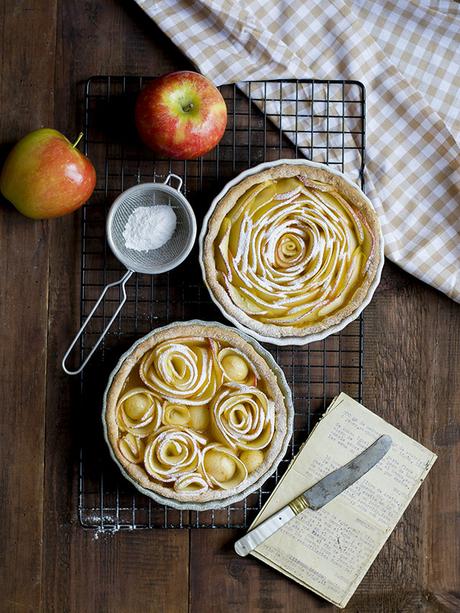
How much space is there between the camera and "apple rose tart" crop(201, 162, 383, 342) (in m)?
1.67

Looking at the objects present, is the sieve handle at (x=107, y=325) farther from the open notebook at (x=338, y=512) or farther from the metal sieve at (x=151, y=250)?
the open notebook at (x=338, y=512)

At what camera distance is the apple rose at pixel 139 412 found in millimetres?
1654

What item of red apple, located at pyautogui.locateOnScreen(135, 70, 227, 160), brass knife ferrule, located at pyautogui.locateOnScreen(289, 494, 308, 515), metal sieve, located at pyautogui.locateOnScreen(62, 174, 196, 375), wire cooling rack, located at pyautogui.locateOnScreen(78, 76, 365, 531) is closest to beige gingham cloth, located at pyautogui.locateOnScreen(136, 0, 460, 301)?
wire cooling rack, located at pyautogui.locateOnScreen(78, 76, 365, 531)

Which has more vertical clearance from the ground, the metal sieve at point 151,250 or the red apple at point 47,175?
the red apple at point 47,175

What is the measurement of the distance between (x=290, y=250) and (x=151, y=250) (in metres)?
0.30

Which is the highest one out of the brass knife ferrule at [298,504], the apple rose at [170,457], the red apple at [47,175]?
the red apple at [47,175]

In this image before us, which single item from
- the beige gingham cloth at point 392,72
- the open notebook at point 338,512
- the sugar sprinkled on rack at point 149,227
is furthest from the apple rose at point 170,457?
the beige gingham cloth at point 392,72

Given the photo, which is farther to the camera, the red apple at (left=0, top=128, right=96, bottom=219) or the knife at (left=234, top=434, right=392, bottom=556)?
the knife at (left=234, top=434, right=392, bottom=556)

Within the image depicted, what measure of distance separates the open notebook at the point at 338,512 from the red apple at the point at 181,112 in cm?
66

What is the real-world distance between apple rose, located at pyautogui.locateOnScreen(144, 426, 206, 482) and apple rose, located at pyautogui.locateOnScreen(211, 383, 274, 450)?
0.07m

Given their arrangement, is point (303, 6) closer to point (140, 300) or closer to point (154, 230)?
point (154, 230)

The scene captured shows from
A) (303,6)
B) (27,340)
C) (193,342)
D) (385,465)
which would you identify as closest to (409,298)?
(385,465)

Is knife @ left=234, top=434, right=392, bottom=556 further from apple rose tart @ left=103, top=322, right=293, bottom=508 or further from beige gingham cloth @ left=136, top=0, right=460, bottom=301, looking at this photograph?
beige gingham cloth @ left=136, top=0, right=460, bottom=301

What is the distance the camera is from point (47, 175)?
1637mm
